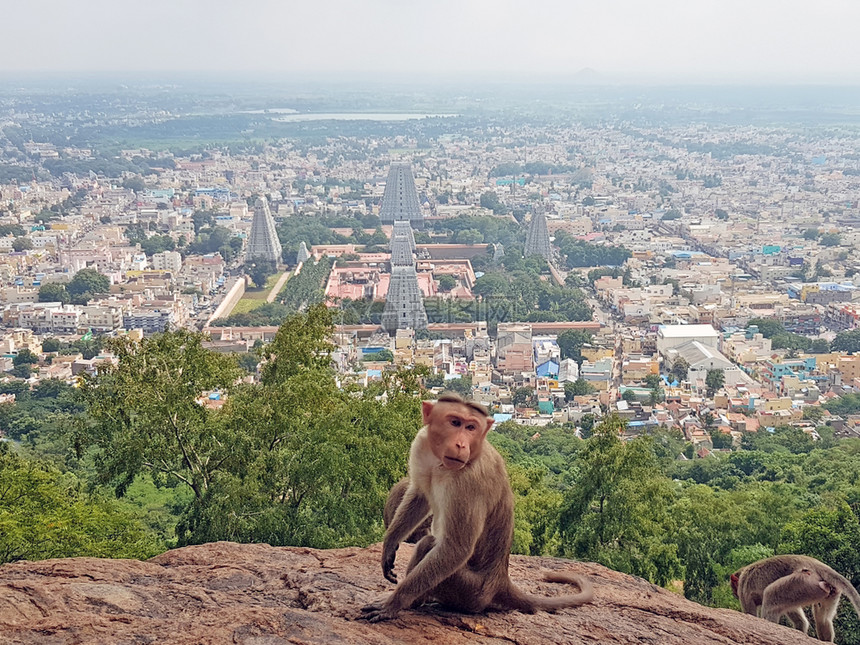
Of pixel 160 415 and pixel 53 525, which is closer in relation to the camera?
pixel 53 525

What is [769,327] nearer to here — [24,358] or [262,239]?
[24,358]

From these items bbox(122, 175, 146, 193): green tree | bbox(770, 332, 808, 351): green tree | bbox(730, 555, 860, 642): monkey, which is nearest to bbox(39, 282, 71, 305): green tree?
bbox(770, 332, 808, 351): green tree

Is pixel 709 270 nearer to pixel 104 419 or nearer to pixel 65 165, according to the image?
pixel 104 419

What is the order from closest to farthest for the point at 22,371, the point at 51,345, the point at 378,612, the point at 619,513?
the point at 378,612
the point at 619,513
the point at 22,371
the point at 51,345

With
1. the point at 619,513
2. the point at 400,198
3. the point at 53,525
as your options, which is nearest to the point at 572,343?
the point at 619,513

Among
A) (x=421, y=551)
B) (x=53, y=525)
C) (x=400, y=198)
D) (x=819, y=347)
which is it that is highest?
(x=421, y=551)

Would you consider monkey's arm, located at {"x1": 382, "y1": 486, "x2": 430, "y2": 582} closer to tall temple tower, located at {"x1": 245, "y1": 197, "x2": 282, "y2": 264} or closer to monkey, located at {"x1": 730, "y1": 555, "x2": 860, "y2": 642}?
monkey, located at {"x1": 730, "y1": 555, "x2": 860, "y2": 642}

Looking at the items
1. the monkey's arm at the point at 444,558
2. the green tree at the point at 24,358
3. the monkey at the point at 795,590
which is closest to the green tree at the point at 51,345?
the green tree at the point at 24,358

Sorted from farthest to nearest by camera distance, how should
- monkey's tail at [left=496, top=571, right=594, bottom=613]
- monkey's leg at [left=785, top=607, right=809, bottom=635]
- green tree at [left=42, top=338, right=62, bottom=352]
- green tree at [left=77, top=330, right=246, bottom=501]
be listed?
green tree at [left=42, top=338, right=62, bottom=352] < green tree at [left=77, top=330, right=246, bottom=501] < monkey's leg at [left=785, top=607, right=809, bottom=635] < monkey's tail at [left=496, top=571, right=594, bottom=613]
